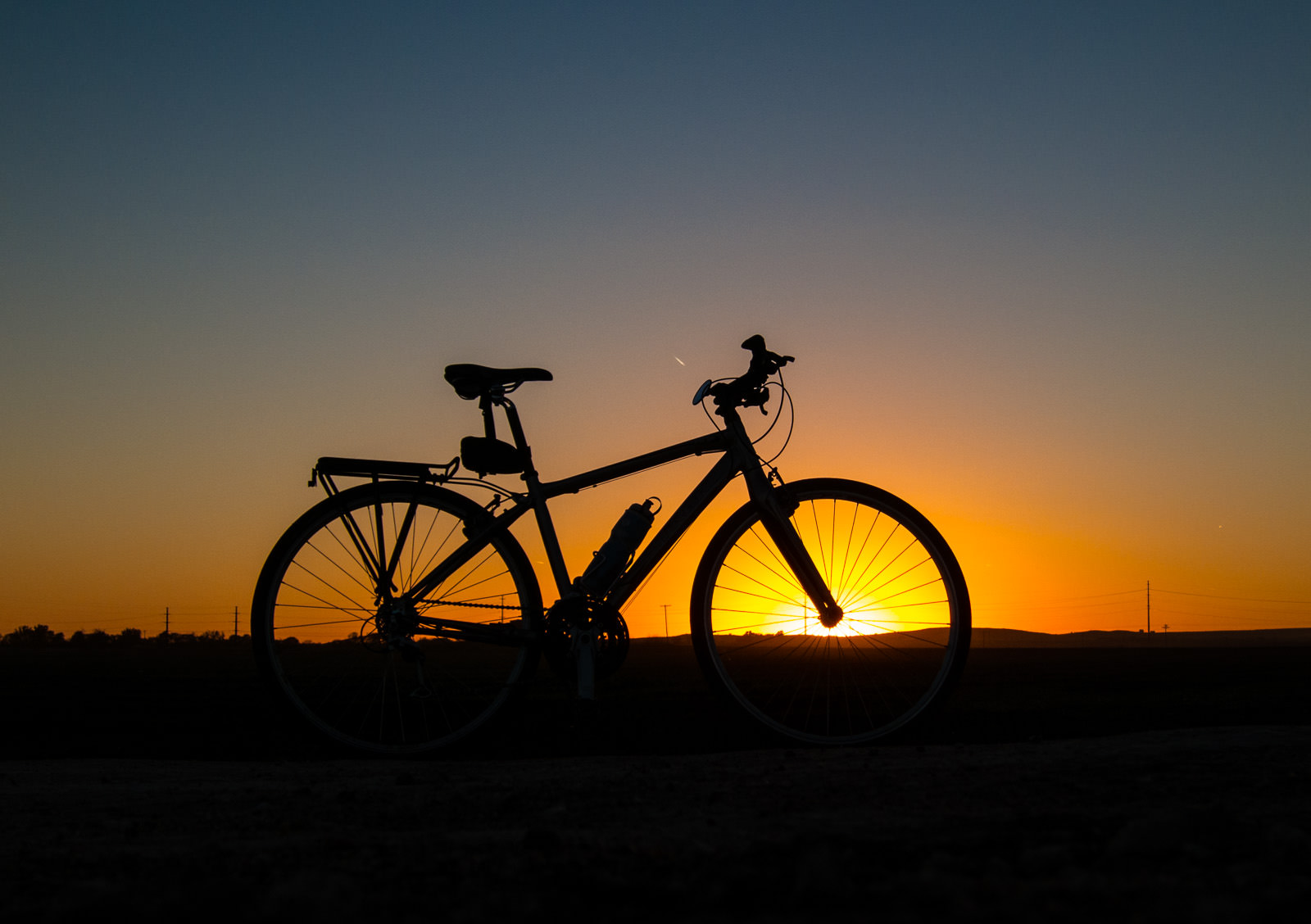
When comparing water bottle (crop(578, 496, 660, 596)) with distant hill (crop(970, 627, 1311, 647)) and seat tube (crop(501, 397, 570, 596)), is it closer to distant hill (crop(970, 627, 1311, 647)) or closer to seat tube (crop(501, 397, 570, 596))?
seat tube (crop(501, 397, 570, 596))

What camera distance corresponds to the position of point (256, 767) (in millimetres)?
4633

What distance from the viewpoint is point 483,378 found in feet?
16.6

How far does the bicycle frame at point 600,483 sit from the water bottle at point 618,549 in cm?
5

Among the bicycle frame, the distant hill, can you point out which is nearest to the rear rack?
the bicycle frame

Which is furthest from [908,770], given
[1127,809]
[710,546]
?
[710,546]

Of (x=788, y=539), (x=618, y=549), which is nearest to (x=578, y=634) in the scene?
(x=618, y=549)

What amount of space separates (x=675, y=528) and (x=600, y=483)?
0.44m

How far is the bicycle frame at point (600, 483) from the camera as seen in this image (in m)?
5.00

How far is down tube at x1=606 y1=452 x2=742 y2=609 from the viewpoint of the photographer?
198 inches

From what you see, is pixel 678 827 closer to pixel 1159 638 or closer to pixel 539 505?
pixel 539 505

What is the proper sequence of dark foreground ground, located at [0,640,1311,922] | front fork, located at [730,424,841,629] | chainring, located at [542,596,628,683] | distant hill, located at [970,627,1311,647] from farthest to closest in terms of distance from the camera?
distant hill, located at [970,627,1311,647] → front fork, located at [730,424,841,629] → chainring, located at [542,596,628,683] → dark foreground ground, located at [0,640,1311,922]

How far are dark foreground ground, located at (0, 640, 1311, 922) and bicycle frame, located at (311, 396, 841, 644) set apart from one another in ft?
2.28

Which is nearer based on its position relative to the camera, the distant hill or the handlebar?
the handlebar

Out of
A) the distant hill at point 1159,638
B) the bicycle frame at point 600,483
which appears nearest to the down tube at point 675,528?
the bicycle frame at point 600,483
